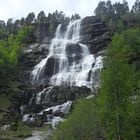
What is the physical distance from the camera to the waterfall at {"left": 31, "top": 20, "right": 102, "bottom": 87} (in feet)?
358

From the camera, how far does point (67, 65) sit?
389ft

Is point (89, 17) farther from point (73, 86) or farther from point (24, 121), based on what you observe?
point (24, 121)

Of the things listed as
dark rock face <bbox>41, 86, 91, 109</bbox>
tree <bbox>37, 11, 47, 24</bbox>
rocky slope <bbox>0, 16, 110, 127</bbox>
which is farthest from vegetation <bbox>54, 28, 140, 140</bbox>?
tree <bbox>37, 11, 47, 24</bbox>

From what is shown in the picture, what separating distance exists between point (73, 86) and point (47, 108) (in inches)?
425

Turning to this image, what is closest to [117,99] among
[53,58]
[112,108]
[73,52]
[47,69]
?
[112,108]

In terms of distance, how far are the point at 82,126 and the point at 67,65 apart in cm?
6734

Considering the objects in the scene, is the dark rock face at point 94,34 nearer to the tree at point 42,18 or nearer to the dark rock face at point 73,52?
the dark rock face at point 73,52

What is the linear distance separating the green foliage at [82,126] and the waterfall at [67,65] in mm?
49062

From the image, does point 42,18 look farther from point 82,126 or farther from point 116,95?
point 116,95

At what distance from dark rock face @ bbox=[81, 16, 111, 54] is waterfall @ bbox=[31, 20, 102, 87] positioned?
2941mm

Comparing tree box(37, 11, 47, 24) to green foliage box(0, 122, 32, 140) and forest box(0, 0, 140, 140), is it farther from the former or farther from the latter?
forest box(0, 0, 140, 140)

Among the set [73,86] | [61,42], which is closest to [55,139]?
[73,86]

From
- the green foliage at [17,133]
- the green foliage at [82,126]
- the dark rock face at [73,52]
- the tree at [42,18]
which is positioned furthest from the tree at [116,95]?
the tree at [42,18]

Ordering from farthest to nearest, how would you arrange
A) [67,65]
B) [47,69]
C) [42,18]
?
[42,18]
[67,65]
[47,69]
